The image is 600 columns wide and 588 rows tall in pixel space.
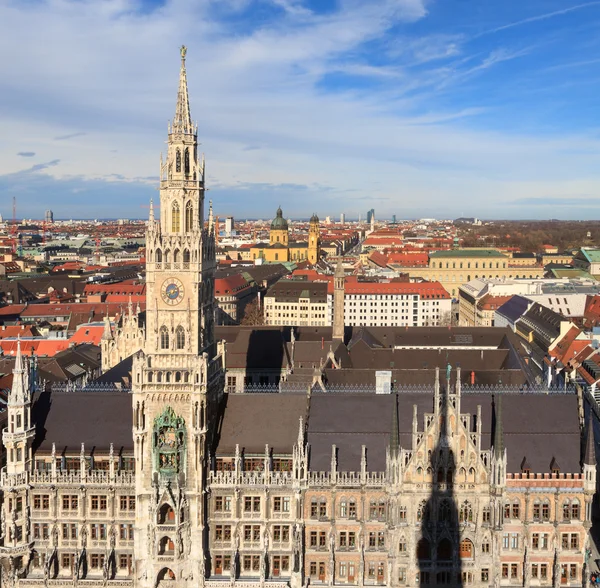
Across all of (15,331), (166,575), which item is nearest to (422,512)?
(166,575)

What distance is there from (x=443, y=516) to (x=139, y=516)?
975 inches

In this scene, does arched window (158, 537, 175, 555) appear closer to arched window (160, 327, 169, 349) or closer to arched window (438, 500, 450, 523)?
arched window (160, 327, 169, 349)

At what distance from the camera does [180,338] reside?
6394 cm

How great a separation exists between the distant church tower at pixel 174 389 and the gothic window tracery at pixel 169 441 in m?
0.08

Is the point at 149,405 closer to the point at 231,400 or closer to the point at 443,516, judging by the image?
the point at 231,400

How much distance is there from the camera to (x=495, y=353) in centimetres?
11544

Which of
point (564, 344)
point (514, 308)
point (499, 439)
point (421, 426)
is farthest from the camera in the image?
point (514, 308)

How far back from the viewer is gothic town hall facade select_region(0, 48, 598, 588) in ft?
202

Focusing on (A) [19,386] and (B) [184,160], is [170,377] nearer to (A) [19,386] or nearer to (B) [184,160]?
(A) [19,386]

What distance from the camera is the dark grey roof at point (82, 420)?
6662 centimetres

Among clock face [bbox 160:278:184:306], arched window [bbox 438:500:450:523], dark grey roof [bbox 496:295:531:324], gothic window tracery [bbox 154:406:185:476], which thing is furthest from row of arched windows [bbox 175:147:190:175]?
dark grey roof [bbox 496:295:531:324]

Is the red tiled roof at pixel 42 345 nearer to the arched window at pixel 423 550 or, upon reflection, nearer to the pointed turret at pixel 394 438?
the pointed turret at pixel 394 438

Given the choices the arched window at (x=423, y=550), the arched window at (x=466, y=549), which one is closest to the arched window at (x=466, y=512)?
the arched window at (x=466, y=549)

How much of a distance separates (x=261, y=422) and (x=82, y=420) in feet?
52.8
